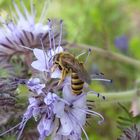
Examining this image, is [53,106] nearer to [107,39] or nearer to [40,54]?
[40,54]

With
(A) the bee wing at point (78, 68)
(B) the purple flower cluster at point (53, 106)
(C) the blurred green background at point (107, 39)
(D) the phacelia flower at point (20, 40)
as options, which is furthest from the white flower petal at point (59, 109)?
(C) the blurred green background at point (107, 39)

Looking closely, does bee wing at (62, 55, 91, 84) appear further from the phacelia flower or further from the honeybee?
the phacelia flower

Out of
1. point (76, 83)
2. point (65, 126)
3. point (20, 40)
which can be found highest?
point (20, 40)

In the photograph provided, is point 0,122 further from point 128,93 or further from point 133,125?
point 128,93

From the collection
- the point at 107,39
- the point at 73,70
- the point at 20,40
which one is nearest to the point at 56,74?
the point at 73,70

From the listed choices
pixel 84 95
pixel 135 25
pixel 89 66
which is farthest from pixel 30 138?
pixel 135 25

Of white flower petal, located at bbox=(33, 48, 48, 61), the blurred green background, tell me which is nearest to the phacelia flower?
white flower petal, located at bbox=(33, 48, 48, 61)
